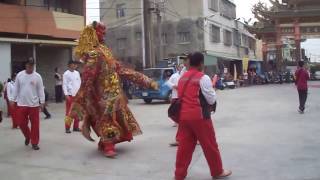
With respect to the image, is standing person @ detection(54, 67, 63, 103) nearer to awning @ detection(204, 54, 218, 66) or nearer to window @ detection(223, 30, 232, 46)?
awning @ detection(204, 54, 218, 66)

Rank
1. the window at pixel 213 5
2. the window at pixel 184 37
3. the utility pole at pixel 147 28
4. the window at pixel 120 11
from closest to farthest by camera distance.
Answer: the utility pole at pixel 147 28
the window at pixel 184 37
the window at pixel 213 5
the window at pixel 120 11

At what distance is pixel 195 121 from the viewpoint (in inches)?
252

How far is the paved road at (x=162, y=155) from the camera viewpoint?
711cm

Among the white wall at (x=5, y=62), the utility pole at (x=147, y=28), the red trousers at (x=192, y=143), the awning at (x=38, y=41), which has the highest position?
the utility pole at (x=147, y=28)

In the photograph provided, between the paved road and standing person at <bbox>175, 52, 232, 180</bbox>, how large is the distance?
401 millimetres

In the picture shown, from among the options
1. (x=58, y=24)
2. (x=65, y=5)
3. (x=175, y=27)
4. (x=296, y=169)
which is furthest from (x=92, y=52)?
(x=175, y=27)

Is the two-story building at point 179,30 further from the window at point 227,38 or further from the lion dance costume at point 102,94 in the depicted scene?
the lion dance costume at point 102,94

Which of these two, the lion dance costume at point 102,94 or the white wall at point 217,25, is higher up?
the white wall at point 217,25

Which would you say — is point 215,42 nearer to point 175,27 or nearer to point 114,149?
point 175,27

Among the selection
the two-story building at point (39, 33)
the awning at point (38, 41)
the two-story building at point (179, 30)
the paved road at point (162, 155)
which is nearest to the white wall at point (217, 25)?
the two-story building at point (179, 30)

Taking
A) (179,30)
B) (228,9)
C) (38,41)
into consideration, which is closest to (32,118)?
(38,41)

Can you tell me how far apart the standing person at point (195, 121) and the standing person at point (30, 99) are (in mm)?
3825

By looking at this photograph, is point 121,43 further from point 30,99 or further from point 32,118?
point 32,118

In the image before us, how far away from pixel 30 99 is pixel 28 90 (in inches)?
6.9
